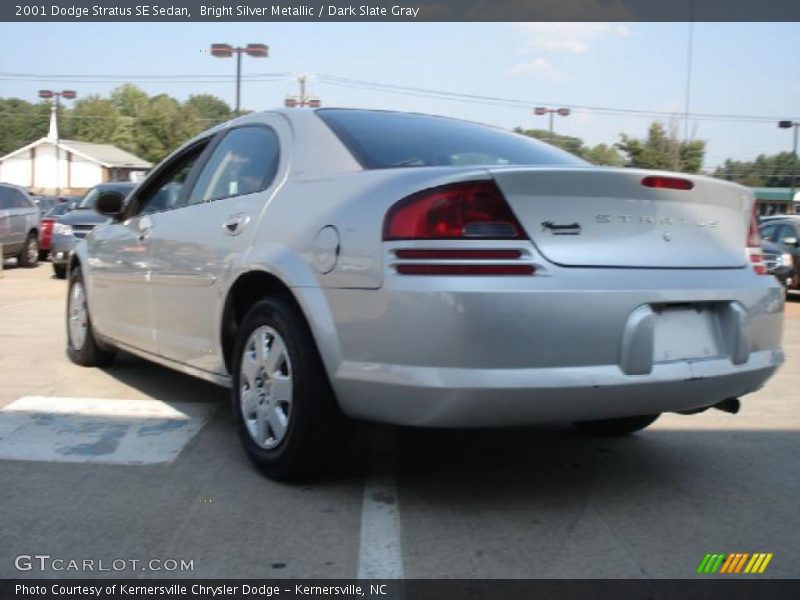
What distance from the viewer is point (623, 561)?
2.99m

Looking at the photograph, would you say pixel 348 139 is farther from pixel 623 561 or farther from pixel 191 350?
pixel 623 561

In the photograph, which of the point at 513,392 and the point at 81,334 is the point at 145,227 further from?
the point at 513,392

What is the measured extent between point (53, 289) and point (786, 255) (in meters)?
12.2

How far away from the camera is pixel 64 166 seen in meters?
72.1

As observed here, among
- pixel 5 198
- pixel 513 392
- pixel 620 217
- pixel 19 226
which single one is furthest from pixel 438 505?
pixel 5 198

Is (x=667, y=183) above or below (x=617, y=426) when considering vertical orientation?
above

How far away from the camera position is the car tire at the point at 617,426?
4.52m

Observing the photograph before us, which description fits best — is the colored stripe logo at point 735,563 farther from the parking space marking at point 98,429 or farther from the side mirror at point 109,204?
the side mirror at point 109,204

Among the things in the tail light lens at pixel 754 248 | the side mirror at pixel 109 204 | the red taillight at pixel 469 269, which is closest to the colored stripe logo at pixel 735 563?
the red taillight at pixel 469 269

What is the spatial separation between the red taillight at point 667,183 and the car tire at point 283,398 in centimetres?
153

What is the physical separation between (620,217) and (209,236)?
6.89 feet

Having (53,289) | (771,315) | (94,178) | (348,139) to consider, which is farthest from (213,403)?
(94,178)
